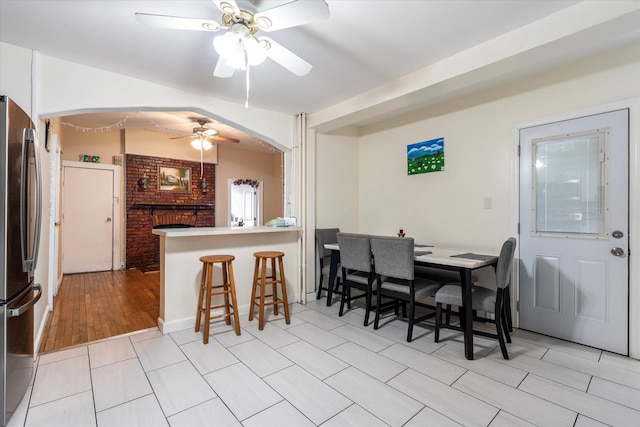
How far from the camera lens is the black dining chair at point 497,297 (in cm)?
225

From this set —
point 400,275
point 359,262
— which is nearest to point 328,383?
point 400,275

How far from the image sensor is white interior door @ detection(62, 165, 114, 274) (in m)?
5.22

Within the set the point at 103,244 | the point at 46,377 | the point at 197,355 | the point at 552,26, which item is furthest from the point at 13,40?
the point at 103,244

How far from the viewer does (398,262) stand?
266 cm

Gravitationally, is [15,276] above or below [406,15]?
below

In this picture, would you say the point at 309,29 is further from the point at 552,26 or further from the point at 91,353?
the point at 91,353

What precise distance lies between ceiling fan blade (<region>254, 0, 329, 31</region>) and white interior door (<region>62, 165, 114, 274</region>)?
5427mm

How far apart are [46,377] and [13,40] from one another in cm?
247

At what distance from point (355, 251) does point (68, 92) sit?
292 cm

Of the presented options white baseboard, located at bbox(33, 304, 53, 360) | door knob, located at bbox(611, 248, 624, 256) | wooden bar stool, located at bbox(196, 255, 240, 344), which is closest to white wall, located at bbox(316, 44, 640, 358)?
door knob, located at bbox(611, 248, 624, 256)

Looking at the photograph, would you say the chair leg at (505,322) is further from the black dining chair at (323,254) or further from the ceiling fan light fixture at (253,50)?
the ceiling fan light fixture at (253,50)

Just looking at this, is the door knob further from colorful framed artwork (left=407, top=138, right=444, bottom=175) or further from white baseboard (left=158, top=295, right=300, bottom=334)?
white baseboard (left=158, top=295, right=300, bottom=334)

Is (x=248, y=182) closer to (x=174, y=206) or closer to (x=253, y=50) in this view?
(x=174, y=206)

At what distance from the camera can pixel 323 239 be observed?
391 centimetres
